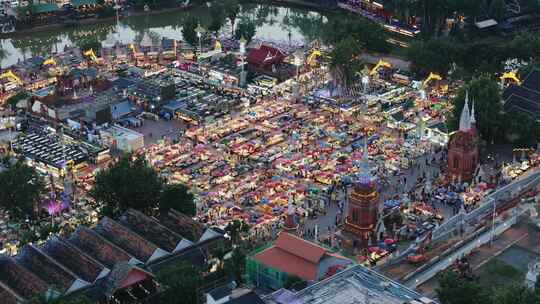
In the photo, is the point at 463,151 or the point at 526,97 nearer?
the point at 463,151

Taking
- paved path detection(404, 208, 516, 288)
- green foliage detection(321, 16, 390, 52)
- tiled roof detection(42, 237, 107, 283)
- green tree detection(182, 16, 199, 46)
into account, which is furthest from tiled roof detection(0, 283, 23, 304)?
green foliage detection(321, 16, 390, 52)

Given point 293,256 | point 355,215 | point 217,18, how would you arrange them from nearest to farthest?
point 293,256 → point 355,215 → point 217,18

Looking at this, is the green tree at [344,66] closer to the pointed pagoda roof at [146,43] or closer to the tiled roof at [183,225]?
Answer: the pointed pagoda roof at [146,43]

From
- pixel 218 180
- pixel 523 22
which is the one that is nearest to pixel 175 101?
pixel 218 180

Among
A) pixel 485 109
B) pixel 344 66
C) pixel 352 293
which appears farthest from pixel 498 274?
pixel 344 66

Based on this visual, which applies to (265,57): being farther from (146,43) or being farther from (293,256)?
(293,256)

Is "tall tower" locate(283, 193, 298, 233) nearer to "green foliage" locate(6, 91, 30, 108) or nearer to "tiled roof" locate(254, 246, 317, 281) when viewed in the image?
"tiled roof" locate(254, 246, 317, 281)
